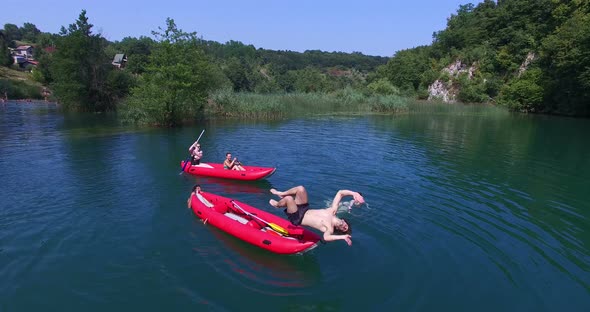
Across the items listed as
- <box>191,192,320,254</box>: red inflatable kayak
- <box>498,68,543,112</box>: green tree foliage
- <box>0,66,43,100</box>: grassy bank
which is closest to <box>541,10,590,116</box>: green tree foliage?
<box>498,68,543,112</box>: green tree foliage

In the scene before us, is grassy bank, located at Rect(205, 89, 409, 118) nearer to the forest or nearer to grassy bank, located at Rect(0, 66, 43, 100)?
the forest

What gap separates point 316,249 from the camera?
8.06 m

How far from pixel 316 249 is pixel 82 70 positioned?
40952 millimetres

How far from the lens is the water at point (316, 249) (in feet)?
21.0

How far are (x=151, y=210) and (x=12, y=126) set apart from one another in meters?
22.7

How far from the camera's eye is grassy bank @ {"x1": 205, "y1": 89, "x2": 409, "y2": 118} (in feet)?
106

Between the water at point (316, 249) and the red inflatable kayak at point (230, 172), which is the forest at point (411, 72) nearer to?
the water at point (316, 249)

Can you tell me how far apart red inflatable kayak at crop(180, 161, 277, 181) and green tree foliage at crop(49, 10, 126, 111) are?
104ft

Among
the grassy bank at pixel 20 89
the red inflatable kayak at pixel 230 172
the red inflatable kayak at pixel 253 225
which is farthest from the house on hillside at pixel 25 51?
the red inflatable kayak at pixel 253 225

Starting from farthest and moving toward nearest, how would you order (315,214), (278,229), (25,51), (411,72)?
(25,51) < (411,72) < (278,229) < (315,214)

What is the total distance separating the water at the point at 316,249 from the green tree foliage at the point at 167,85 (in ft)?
27.1

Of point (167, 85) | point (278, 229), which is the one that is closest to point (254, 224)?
point (278, 229)

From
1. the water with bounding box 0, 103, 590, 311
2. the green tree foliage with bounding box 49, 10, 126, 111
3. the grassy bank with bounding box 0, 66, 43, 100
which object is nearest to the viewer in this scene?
the water with bounding box 0, 103, 590, 311

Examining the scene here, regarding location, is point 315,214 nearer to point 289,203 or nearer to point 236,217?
point 289,203
